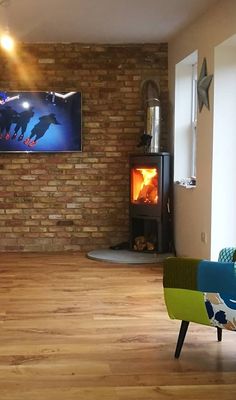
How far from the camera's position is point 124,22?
5418 mm

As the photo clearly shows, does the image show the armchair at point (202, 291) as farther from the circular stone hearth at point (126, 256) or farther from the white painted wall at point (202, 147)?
the circular stone hearth at point (126, 256)

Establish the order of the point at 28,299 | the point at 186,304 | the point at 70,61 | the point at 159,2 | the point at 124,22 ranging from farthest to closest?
the point at 70,61 → the point at 124,22 → the point at 159,2 → the point at 28,299 → the point at 186,304

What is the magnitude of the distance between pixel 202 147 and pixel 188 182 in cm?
74

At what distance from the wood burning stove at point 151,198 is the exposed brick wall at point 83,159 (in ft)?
1.20

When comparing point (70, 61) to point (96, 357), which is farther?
point (70, 61)

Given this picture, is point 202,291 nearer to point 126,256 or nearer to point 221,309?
point 221,309

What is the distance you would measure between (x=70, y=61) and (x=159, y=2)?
190 cm

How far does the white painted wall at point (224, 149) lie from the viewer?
15.7 feet

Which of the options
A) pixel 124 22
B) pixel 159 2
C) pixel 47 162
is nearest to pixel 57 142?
pixel 47 162

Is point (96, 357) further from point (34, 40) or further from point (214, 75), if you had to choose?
point (34, 40)

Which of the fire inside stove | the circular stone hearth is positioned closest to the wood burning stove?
the fire inside stove

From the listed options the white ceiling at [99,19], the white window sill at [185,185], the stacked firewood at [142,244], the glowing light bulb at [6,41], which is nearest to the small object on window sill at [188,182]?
the white window sill at [185,185]

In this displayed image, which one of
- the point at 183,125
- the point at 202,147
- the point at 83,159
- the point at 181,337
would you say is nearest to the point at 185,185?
the point at 202,147

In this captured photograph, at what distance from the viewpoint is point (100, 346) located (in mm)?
3344
